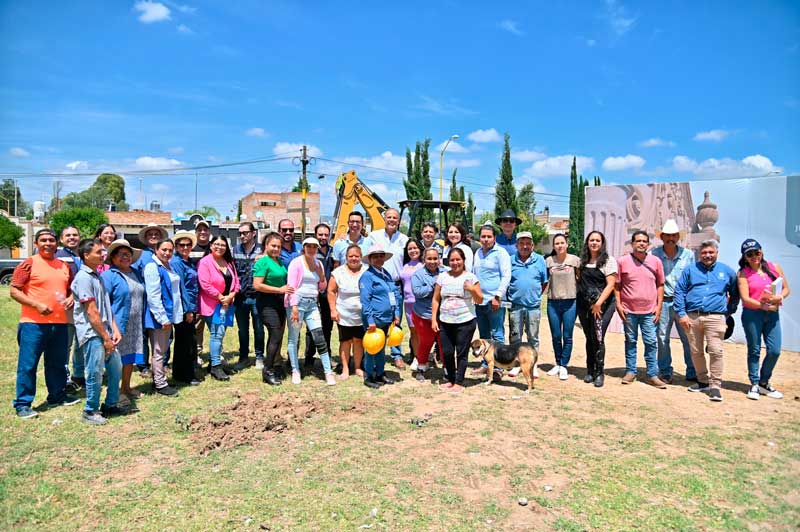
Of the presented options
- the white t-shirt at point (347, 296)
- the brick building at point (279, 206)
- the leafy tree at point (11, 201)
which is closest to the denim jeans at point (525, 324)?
the white t-shirt at point (347, 296)

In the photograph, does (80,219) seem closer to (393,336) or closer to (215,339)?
(215,339)

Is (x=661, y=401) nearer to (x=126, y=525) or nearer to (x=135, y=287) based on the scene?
(x=126, y=525)

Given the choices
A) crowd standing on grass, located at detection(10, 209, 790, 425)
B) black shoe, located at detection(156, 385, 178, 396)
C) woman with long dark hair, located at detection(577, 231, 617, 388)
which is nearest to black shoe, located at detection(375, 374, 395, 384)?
crowd standing on grass, located at detection(10, 209, 790, 425)

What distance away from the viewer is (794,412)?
223 inches

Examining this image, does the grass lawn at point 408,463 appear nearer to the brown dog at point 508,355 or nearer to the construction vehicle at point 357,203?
the brown dog at point 508,355

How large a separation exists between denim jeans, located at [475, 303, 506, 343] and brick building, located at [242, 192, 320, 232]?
43779 mm

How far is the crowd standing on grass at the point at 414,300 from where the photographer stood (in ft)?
19.5

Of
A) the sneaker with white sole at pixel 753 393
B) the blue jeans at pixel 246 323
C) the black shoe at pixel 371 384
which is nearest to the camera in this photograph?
the sneaker with white sole at pixel 753 393

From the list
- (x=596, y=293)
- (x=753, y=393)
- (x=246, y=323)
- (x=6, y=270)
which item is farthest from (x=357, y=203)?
(x=6, y=270)

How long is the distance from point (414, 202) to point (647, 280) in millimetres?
7323

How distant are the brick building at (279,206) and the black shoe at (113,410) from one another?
146 ft

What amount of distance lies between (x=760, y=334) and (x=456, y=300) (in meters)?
3.72

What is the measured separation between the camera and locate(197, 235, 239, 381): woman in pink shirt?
6590 mm

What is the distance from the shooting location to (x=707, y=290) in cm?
619
